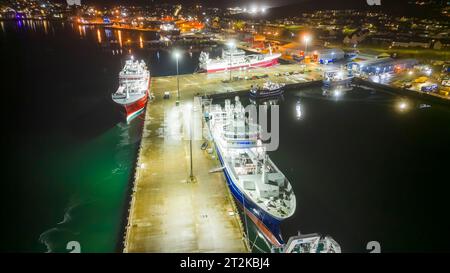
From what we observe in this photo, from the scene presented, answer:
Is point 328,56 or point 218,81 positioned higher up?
point 328,56

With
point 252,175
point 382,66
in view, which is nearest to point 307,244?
point 252,175

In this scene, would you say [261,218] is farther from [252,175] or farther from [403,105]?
[403,105]

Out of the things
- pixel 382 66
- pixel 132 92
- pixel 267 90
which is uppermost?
pixel 382 66

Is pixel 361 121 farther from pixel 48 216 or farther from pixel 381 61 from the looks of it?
pixel 48 216

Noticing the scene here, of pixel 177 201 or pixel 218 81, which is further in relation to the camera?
pixel 218 81

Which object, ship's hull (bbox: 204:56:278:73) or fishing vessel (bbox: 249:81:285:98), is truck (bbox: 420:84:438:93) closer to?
fishing vessel (bbox: 249:81:285:98)

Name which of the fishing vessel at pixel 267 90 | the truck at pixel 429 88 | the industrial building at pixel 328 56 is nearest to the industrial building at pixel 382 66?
the industrial building at pixel 328 56

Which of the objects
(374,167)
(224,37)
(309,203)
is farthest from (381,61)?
(224,37)

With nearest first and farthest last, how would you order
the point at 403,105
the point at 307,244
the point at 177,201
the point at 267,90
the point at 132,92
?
the point at 307,244
the point at 177,201
the point at 132,92
the point at 403,105
the point at 267,90
